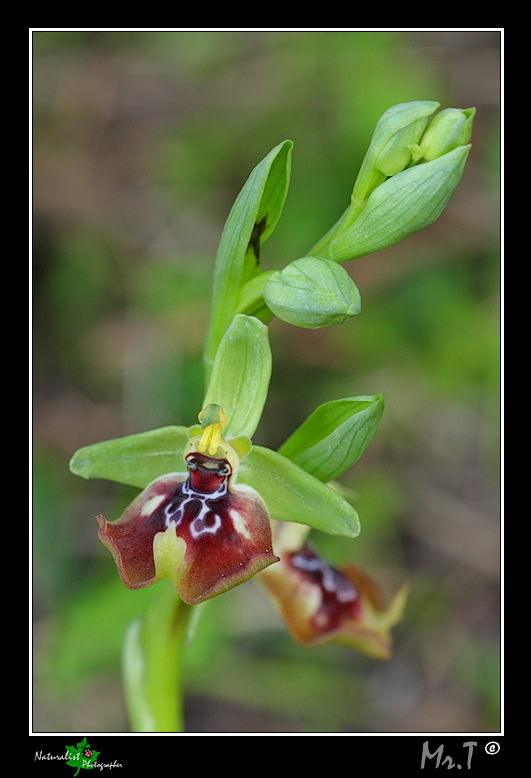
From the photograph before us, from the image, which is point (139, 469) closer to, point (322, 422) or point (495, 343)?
point (322, 422)

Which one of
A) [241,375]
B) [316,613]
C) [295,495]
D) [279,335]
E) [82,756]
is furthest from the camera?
[279,335]

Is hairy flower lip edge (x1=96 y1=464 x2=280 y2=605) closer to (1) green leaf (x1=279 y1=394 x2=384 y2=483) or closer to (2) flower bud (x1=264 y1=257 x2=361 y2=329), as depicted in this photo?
(1) green leaf (x1=279 y1=394 x2=384 y2=483)

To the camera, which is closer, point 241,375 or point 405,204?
point 405,204

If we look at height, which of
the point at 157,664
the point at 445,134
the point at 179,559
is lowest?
the point at 157,664

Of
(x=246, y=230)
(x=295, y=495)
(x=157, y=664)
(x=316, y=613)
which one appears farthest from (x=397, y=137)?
(x=157, y=664)

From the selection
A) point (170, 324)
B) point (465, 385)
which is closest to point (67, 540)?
point (170, 324)

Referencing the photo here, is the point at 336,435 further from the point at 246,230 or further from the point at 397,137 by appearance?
the point at 397,137
